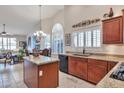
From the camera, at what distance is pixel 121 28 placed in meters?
3.36

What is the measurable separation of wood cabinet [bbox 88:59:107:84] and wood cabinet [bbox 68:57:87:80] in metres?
0.26

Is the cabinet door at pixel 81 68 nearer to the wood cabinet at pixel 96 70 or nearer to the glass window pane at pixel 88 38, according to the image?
the wood cabinet at pixel 96 70

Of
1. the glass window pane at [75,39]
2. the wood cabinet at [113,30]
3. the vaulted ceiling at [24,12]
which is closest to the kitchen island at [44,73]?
the wood cabinet at [113,30]

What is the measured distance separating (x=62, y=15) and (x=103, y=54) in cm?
361

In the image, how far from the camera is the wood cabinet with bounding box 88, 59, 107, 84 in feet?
11.9

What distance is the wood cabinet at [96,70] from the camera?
3.64 m

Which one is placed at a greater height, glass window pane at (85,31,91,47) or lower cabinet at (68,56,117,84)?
glass window pane at (85,31,91,47)

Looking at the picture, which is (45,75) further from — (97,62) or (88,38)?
(88,38)

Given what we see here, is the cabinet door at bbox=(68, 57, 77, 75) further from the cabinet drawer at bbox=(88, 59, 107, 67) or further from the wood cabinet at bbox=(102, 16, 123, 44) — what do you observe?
the wood cabinet at bbox=(102, 16, 123, 44)

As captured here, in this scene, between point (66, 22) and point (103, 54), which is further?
point (66, 22)

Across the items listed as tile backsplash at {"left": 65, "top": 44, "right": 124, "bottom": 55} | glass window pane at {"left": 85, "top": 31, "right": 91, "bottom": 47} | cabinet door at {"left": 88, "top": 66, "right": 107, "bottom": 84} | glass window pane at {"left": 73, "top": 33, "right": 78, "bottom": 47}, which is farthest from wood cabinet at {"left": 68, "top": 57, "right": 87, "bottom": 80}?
glass window pane at {"left": 73, "top": 33, "right": 78, "bottom": 47}
